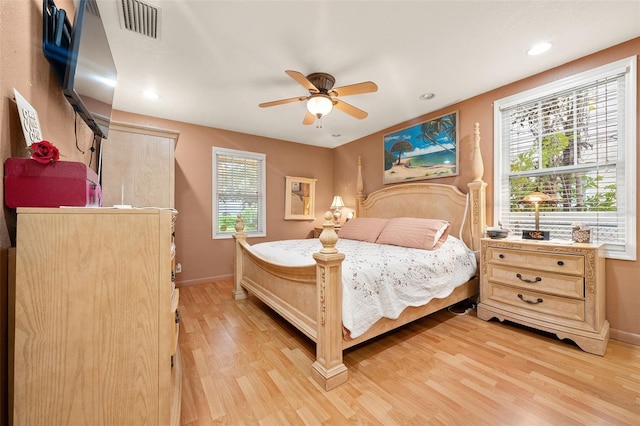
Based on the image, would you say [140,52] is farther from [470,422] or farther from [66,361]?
[470,422]

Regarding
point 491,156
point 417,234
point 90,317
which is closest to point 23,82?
point 90,317

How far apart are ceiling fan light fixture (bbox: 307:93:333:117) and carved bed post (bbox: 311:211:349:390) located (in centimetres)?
129

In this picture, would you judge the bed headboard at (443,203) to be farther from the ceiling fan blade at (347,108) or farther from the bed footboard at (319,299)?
the bed footboard at (319,299)

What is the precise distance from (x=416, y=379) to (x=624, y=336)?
6.45ft

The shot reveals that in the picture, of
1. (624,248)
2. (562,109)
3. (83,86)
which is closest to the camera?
(83,86)

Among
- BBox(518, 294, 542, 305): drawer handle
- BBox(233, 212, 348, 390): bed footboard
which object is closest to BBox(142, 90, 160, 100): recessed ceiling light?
BBox(233, 212, 348, 390): bed footboard

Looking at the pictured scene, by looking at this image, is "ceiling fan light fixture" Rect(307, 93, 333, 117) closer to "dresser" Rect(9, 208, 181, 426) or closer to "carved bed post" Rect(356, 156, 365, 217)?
"dresser" Rect(9, 208, 181, 426)

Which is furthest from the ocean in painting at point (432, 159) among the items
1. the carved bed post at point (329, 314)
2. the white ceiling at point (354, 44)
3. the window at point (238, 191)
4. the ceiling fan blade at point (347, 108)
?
the window at point (238, 191)

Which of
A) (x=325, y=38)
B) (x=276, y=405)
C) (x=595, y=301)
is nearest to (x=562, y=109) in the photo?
(x=595, y=301)

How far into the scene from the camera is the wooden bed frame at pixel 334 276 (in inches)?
64.8

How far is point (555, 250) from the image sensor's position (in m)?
2.14

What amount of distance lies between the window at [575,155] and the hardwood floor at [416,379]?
1.06 meters

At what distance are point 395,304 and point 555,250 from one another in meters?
1.48

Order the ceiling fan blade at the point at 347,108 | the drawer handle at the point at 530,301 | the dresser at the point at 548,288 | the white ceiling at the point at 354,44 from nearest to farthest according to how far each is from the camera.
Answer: the white ceiling at the point at 354,44 < the dresser at the point at 548,288 < the drawer handle at the point at 530,301 < the ceiling fan blade at the point at 347,108
